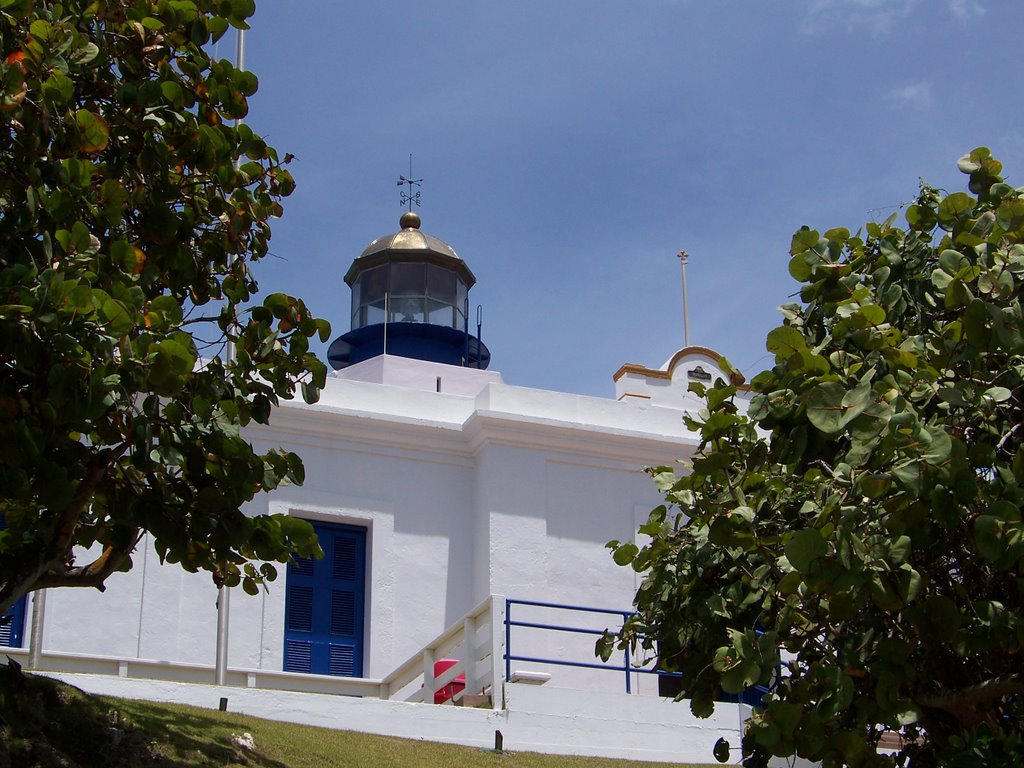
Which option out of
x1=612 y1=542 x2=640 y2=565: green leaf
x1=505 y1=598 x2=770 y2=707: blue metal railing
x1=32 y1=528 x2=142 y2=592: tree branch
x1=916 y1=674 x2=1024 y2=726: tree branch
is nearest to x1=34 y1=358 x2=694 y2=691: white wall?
x1=505 y1=598 x2=770 y2=707: blue metal railing

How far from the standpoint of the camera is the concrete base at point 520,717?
37.3ft

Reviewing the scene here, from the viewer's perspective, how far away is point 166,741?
356 inches

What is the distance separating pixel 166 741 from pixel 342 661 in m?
6.92

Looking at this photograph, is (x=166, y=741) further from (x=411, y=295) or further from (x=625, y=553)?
(x=411, y=295)

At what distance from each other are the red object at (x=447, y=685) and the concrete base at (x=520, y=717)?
1336mm

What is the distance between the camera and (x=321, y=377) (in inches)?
291

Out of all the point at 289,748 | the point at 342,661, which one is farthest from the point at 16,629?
the point at 289,748


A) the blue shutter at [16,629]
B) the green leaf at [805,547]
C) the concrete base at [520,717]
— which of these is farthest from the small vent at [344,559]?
the green leaf at [805,547]

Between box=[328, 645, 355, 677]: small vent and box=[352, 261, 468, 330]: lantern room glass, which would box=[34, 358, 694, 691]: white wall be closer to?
box=[328, 645, 355, 677]: small vent

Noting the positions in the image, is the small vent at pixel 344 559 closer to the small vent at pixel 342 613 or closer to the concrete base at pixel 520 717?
the small vent at pixel 342 613

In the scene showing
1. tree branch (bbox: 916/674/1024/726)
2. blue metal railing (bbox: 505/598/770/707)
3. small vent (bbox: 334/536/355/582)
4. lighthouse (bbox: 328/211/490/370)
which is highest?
lighthouse (bbox: 328/211/490/370)

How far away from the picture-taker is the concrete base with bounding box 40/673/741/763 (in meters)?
11.4

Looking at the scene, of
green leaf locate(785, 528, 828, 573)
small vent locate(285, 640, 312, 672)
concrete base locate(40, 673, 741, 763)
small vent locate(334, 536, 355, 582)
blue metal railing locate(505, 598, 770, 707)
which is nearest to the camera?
green leaf locate(785, 528, 828, 573)

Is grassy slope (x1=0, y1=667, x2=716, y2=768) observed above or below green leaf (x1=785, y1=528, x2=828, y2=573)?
below
